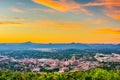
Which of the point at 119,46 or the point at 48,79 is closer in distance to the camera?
the point at 48,79

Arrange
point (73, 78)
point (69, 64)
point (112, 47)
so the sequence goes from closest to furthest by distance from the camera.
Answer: point (73, 78), point (69, 64), point (112, 47)

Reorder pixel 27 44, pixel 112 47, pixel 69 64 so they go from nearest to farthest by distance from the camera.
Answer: pixel 69 64 → pixel 112 47 → pixel 27 44

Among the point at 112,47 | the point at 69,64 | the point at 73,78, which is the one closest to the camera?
the point at 73,78

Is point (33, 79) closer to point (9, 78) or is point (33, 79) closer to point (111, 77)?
point (9, 78)

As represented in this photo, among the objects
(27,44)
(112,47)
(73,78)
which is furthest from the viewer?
→ (27,44)

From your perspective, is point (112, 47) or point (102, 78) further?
point (112, 47)

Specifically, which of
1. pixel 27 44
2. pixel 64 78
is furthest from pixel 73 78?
pixel 27 44

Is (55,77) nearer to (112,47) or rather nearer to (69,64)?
(69,64)

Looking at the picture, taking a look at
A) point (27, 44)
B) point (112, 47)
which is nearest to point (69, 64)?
point (112, 47)
